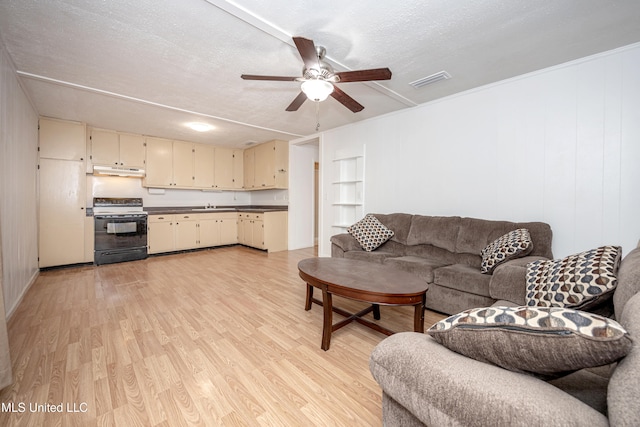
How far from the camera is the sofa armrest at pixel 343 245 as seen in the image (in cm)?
353

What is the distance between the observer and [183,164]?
5.64 m

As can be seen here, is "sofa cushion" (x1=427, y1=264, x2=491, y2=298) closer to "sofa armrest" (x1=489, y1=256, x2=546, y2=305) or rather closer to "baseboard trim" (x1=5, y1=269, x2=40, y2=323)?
"sofa armrest" (x1=489, y1=256, x2=546, y2=305)

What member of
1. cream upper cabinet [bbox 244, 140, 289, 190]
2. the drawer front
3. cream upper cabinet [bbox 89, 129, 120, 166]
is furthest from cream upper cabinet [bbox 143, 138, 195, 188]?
cream upper cabinet [bbox 244, 140, 289, 190]

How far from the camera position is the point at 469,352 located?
80 cm

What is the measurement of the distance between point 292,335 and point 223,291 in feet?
4.62

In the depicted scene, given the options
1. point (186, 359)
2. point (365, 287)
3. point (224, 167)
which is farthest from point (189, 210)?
point (365, 287)

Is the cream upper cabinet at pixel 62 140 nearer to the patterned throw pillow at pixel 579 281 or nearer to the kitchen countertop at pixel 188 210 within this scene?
the kitchen countertop at pixel 188 210

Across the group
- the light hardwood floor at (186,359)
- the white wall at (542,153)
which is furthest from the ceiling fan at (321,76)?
the light hardwood floor at (186,359)

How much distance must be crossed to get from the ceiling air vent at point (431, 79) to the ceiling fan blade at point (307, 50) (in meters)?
1.50

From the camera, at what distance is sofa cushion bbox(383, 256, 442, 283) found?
2.64 m

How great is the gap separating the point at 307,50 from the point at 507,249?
7.88 feet

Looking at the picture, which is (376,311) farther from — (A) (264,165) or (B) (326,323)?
(A) (264,165)

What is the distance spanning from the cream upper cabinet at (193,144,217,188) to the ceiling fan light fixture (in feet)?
14.8

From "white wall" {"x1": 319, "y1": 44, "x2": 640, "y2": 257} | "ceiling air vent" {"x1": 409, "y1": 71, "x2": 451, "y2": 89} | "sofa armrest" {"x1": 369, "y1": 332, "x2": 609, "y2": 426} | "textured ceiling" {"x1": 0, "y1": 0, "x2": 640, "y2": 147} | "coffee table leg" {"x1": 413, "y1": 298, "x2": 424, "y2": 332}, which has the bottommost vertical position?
"coffee table leg" {"x1": 413, "y1": 298, "x2": 424, "y2": 332}
